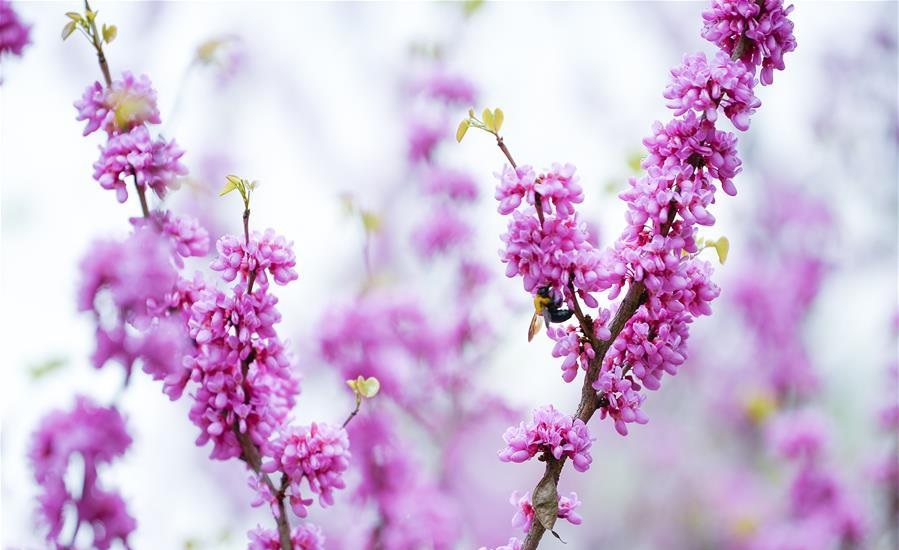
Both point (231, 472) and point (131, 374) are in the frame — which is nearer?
point (131, 374)

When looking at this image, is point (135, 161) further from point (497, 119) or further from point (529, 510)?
point (529, 510)

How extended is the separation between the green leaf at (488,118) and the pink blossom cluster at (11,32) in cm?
78

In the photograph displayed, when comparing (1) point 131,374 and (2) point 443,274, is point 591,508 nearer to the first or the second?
(2) point 443,274

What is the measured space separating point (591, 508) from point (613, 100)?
74.0 inches

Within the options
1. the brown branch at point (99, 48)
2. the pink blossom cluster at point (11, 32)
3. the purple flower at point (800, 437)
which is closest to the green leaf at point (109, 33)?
the brown branch at point (99, 48)

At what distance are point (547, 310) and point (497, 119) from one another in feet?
0.75

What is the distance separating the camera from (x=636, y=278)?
1.05 m

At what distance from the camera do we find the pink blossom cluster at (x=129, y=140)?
1165 millimetres

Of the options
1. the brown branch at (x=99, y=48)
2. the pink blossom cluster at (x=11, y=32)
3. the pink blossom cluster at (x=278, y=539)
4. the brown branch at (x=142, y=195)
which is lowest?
the pink blossom cluster at (x=278, y=539)

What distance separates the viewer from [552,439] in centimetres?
107

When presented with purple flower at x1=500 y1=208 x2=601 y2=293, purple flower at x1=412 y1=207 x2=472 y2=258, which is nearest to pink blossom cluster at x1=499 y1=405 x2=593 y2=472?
purple flower at x1=500 y1=208 x2=601 y2=293

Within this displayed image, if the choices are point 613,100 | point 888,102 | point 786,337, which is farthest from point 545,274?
point 613,100

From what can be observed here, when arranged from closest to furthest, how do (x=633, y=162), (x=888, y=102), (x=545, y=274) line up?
1. (x=545, y=274)
2. (x=633, y=162)
3. (x=888, y=102)

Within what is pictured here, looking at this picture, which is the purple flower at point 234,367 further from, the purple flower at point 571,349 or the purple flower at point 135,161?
the purple flower at point 571,349
